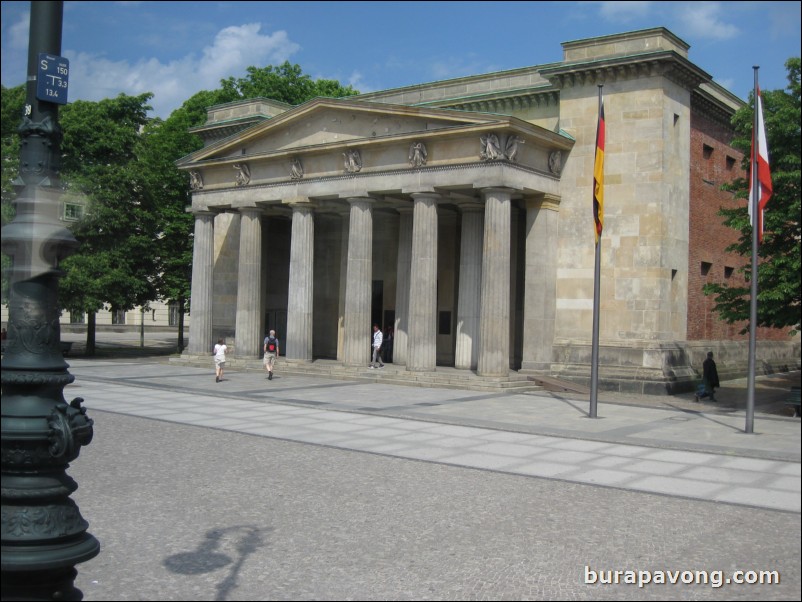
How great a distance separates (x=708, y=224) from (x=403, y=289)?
46.1ft

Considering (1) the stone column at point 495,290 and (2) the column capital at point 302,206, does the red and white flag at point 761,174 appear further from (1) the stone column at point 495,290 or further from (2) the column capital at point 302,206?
(2) the column capital at point 302,206

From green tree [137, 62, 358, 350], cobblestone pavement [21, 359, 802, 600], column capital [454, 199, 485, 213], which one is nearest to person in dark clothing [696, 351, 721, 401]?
cobblestone pavement [21, 359, 802, 600]

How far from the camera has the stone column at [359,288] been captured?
112ft

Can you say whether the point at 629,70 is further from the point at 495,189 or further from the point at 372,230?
the point at 372,230

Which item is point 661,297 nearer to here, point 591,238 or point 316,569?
point 591,238

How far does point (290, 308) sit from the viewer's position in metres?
36.7

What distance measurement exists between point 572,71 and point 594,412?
1679 cm

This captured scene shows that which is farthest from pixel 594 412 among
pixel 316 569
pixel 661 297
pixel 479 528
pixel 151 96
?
pixel 151 96

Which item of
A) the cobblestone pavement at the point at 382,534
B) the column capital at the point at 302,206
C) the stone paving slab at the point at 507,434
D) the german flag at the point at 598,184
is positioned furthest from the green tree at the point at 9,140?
the column capital at the point at 302,206

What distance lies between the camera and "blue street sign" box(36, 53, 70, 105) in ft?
17.5

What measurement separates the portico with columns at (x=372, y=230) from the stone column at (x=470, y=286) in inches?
2.0

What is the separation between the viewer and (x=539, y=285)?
33000 millimetres

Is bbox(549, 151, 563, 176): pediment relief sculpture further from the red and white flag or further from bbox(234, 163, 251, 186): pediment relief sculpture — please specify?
the red and white flag

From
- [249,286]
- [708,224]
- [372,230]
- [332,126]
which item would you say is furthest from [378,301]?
[708,224]
